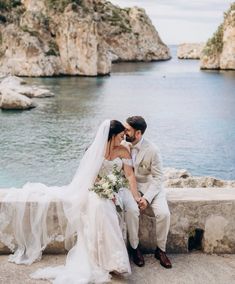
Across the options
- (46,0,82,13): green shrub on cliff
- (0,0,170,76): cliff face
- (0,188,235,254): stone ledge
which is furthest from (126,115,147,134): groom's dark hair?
(46,0,82,13): green shrub on cliff

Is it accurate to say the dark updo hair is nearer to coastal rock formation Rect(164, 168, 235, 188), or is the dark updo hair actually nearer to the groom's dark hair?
the groom's dark hair

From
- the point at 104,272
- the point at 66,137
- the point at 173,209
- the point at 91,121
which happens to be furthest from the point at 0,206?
the point at 91,121

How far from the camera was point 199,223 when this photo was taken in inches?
238

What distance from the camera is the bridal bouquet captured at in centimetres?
553

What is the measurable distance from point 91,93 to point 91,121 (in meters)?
17.0

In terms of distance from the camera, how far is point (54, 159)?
27.8 meters

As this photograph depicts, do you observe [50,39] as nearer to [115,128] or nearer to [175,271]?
[115,128]

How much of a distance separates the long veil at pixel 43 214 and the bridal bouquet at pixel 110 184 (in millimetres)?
178

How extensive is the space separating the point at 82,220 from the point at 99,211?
361mm

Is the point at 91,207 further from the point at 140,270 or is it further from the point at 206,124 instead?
the point at 206,124

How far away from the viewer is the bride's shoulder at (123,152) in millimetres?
6080

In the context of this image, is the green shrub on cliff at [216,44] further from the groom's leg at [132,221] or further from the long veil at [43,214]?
the groom's leg at [132,221]

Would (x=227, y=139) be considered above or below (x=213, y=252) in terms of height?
below

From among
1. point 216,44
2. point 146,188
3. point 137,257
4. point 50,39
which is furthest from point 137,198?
point 216,44
